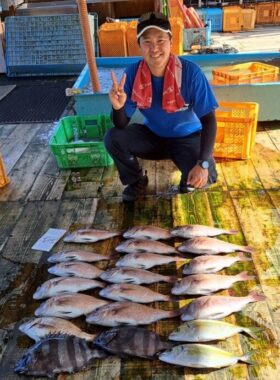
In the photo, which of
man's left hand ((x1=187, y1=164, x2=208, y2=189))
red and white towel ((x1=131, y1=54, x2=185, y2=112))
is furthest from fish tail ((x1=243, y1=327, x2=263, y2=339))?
red and white towel ((x1=131, y1=54, x2=185, y2=112))

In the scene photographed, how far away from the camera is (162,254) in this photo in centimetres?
269

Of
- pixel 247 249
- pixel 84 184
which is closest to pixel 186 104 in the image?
pixel 247 249

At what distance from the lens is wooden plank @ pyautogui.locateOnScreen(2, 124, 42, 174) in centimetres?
441

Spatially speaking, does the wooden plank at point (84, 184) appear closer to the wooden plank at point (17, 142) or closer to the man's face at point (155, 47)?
the wooden plank at point (17, 142)

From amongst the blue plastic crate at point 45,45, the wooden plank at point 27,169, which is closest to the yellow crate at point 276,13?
the blue plastic crate at point 45,45

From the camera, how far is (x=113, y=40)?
21.5 ft

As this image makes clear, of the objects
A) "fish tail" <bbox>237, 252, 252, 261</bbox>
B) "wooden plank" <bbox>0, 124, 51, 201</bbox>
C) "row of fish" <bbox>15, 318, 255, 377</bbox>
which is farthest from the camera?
"wooden plank" <bbox>0, 124, 51, 201</bbox>

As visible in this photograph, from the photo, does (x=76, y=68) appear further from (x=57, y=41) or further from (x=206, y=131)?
(x=206, y=131)

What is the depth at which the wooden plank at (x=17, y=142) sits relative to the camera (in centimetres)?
441

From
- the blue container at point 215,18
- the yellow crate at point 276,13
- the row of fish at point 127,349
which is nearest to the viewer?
the row of fish at point 127,349

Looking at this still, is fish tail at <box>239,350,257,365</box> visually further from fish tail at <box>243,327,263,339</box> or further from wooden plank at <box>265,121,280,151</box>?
wooden plank at <box>265,121,280,151</box>

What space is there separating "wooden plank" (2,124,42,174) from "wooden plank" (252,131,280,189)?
8.55 feet

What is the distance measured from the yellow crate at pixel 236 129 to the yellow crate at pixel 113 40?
3116 millimetres

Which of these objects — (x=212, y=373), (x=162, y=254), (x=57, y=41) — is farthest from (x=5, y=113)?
(x=212, y=373)
